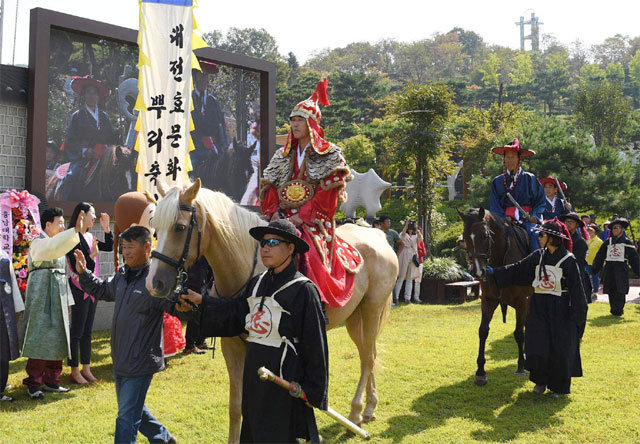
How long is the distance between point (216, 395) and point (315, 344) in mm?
3975

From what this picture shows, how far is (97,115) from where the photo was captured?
1086 cm

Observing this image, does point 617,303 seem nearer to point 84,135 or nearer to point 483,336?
point 483,336

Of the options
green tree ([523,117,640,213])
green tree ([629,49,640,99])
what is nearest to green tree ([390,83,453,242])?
green tree ([523,117,640,213])

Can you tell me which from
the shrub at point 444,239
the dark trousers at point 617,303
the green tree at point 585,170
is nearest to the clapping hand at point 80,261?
the dark trousers at point 617,303

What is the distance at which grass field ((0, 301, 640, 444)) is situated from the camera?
18.4 feet

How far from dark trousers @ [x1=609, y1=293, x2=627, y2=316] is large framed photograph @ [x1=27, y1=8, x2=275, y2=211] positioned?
855cm

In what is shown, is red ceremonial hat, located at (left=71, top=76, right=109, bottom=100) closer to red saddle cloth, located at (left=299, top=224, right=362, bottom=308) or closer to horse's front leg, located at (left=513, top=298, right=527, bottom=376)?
red saddle cloth, located at (left=299, top=224, right=362, bottom=308)

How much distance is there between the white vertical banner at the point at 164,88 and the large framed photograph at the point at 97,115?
85.6 inches

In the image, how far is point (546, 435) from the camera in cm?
562

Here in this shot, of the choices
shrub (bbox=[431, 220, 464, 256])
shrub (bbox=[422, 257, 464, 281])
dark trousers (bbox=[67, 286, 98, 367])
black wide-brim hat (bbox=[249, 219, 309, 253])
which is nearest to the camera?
black wide-brim hat (bbox=[249, 219, 309, 253])

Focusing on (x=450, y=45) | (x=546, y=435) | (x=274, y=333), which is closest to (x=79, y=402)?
(x=274, y=333)

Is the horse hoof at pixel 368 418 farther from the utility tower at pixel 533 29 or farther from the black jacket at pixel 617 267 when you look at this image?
the utility tower at pixel 533 29

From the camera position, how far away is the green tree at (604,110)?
38406mm

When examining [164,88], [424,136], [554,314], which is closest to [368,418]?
[554,314]
